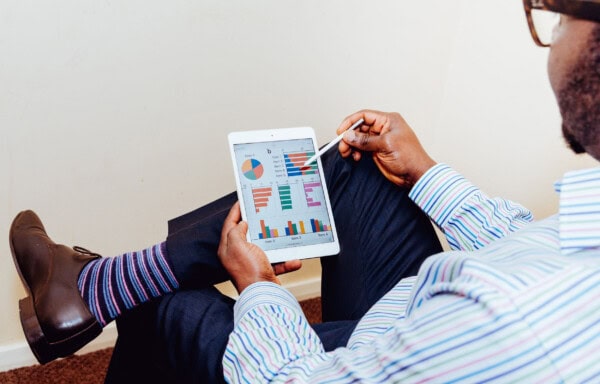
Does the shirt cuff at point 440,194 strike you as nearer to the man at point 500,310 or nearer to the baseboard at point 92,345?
the man at point 500,310

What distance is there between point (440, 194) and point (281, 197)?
0.83 feet

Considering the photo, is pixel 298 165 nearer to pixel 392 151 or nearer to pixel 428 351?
pixel 392 151

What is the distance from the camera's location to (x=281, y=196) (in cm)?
91

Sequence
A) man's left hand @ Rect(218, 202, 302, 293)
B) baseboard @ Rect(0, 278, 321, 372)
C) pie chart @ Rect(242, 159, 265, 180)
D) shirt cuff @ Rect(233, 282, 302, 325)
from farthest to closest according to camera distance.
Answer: baseboard @ Rect(0, 278, 321, 372) → pie chart @ Rect(242, 159, 265, 180) → man's left hand @ Rect(218, 202, 302, 293) → shirt cuff @ Rect(233, 282, 302, 325)

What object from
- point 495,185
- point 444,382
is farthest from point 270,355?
point 495,185

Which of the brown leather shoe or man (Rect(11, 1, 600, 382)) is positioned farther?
the brown leather shoe

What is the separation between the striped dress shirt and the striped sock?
0.23 m

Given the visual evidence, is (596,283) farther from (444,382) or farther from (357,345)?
(357,345)

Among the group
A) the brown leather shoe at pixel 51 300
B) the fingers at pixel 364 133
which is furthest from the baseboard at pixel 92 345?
the fingers at pixel 364 133

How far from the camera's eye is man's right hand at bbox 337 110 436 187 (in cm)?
91

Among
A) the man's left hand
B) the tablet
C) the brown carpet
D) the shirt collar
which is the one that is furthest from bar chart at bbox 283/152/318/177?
the brown carpet

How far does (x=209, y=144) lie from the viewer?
1.12m

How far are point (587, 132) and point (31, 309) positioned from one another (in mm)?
774

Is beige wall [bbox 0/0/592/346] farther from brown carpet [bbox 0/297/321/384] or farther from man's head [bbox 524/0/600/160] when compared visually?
man's head [bbox 524/0/600/160]
